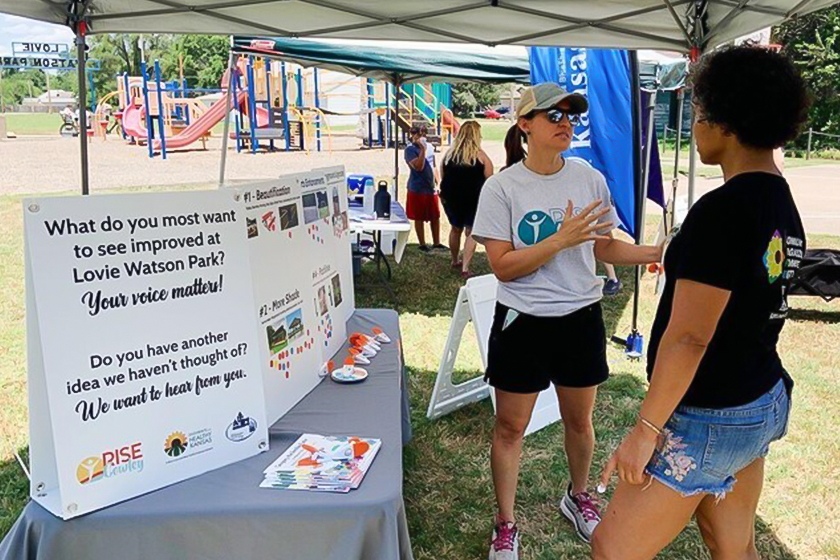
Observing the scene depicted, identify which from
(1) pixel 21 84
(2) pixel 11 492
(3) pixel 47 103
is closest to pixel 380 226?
(2) pixel 11 492

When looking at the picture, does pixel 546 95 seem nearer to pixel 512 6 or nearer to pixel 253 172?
pixel 512 6

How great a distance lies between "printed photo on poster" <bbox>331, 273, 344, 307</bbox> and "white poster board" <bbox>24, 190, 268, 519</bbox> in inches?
29.6

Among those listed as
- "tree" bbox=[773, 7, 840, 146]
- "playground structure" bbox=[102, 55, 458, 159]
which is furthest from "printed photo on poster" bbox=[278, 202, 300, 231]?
"tree" bbox=[773, 7, 840, 146]

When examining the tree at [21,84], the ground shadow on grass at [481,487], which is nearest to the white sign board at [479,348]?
the ground shadow on grass at [481,487]

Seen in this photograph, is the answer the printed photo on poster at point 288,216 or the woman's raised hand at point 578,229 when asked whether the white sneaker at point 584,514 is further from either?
the printed photo on poster at point 288,216

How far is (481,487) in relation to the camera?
118 inches

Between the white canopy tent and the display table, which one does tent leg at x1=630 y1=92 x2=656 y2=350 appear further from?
the display table

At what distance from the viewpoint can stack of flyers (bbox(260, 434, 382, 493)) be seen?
5.11 ft

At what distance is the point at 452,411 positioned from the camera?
370 cm

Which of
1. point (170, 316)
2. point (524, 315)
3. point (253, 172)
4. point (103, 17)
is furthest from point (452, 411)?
point (253, 172)

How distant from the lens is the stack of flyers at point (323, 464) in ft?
5.11

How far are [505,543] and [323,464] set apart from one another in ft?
3.34

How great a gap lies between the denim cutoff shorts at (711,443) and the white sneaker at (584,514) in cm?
118

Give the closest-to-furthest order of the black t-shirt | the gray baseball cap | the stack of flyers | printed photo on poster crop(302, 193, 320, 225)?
the black t-shirt, the stack of flyers, the gray baseball cap, printed photo on poster crop(302, 193, 320, 225)
